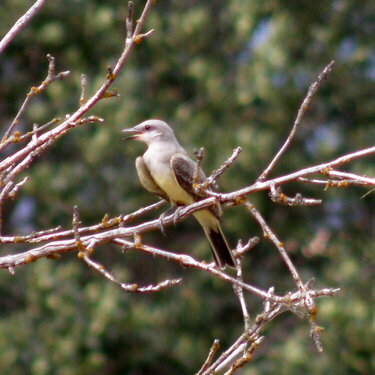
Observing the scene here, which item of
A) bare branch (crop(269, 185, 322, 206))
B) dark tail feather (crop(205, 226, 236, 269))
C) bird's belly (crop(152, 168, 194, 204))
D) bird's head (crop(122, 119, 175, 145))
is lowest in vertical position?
bare branch (crop(269, 185, 322, 206))

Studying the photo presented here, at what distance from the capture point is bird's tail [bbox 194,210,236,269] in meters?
5.71

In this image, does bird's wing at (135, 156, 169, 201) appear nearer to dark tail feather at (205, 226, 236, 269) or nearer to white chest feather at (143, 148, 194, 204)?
white chest feather at (143, 148, 194, 204)

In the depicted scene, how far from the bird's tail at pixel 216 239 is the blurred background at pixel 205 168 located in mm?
6117

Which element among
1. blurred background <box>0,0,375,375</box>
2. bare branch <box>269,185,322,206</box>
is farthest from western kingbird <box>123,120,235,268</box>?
blurred background <box>0,0,375,375</box>

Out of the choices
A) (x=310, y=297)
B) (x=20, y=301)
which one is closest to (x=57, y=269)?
(x=20, y=301)

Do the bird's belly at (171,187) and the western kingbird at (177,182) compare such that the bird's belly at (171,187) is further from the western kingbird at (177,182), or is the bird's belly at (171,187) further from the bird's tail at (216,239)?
the bird's tail at (216,239)

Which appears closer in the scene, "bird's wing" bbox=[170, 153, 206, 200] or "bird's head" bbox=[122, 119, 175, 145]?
"bird's wing" bbox=[170, 153, 206, 200]

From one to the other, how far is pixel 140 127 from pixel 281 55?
276 inches

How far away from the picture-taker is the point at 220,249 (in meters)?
5.79

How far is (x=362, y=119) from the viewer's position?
14547 mm

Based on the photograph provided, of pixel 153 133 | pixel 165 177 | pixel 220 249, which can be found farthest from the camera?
pixel 153 133

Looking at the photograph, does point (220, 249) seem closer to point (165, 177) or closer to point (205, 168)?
point (165, 177)

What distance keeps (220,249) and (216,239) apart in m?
0.11

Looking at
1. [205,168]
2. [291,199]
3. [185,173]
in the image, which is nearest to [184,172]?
[185,173]
